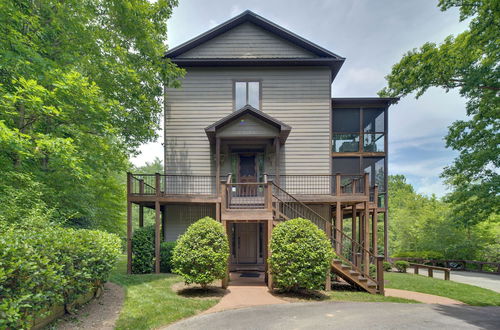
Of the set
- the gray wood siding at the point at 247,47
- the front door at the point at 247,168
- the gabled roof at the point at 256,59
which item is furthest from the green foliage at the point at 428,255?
the gray wood siding at the point at 247,47

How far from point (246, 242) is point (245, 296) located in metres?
4.91

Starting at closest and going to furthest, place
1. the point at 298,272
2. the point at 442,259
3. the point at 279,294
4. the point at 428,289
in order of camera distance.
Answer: the point at 298,272, the point at 279,294, the point at 428,289, the point at 442,259

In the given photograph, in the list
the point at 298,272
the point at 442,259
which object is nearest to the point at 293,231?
the point at 298,272

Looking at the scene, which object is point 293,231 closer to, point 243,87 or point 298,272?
point 298,272

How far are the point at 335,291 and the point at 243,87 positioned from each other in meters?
9.91

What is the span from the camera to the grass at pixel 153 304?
18.0ft

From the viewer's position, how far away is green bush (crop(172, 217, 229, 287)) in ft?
24.8

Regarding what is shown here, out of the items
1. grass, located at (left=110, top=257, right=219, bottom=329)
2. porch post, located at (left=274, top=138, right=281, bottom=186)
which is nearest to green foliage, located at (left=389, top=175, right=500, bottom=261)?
porch post, located at (left=274, top=138, right=281, bottom=186)

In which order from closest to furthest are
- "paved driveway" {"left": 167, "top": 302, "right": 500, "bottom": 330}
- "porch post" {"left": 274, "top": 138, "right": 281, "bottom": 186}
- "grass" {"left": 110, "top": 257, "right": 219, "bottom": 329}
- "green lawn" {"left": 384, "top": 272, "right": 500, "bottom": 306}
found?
"grass" {"left": 110, "top": 257, "right": 219, "bottom": 329}
"paved driveway" {"left": 167, "top": 302, "right": 500, "bottom": 330}
"green lawn" {"left": 384, "top": 272, "right": 500, "bottom": 306}
"porch post" {"left": 274, "top": 138, "right": 281, "bottom": 186}

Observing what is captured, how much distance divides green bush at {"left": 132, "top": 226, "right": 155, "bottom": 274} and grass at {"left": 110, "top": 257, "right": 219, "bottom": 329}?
4.78 ft

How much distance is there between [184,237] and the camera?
8008mm

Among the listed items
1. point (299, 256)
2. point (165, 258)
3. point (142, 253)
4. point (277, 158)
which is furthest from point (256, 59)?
point (142, 253)

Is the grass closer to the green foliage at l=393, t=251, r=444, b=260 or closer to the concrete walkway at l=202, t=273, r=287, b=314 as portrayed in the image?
the concrete walkway at l=202, t=273, r=287, b=314

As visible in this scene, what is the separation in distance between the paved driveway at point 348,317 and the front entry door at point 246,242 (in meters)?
5.66
